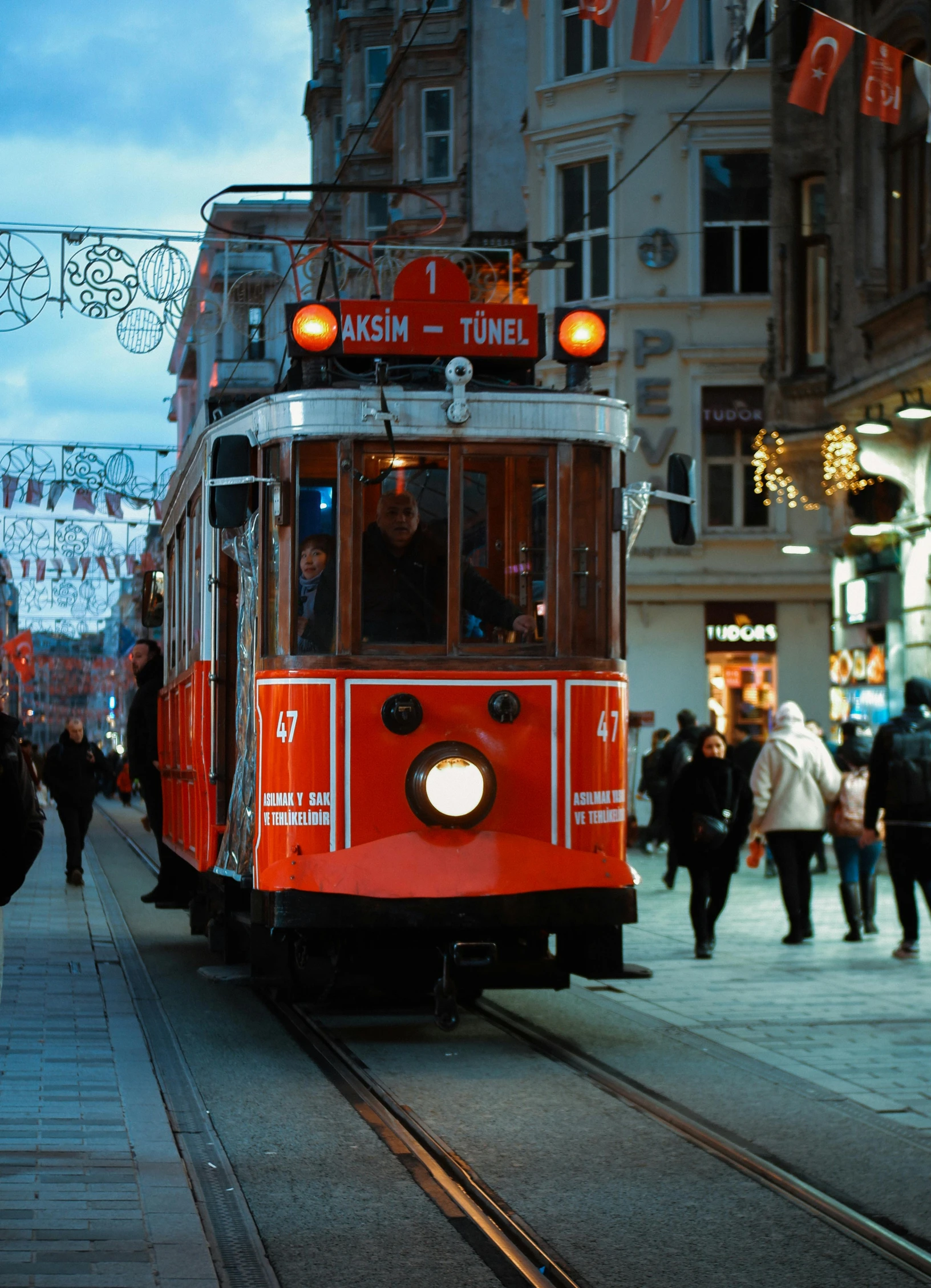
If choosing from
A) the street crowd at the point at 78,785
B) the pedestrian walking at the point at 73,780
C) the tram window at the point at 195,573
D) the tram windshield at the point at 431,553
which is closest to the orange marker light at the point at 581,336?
the tram windshield at the point at 431,553

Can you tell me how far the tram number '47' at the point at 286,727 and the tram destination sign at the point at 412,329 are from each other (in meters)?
1.77

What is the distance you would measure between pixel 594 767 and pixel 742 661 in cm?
2114

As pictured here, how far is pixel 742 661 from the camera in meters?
29.7

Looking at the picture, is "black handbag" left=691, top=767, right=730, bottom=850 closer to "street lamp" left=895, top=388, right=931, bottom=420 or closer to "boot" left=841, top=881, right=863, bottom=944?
"boot" left=841, top=881, right=863, bottom=944

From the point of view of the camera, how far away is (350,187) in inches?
510

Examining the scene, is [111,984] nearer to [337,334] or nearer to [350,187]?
[337,334]

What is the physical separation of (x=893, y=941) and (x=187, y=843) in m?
5.75

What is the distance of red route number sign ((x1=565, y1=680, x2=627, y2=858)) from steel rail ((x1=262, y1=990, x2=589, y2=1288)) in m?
1.53

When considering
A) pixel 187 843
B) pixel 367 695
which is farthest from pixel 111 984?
pixel 367 695

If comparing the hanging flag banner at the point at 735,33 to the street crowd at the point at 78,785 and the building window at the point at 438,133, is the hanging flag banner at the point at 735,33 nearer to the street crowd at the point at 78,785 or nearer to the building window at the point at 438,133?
the street crowd at the point at 78,785

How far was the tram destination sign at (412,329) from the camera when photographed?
9.00m

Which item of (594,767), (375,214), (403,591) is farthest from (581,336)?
(375,214)

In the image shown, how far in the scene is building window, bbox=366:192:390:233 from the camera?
140ft

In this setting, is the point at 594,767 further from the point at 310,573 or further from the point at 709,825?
the point at 709,825
